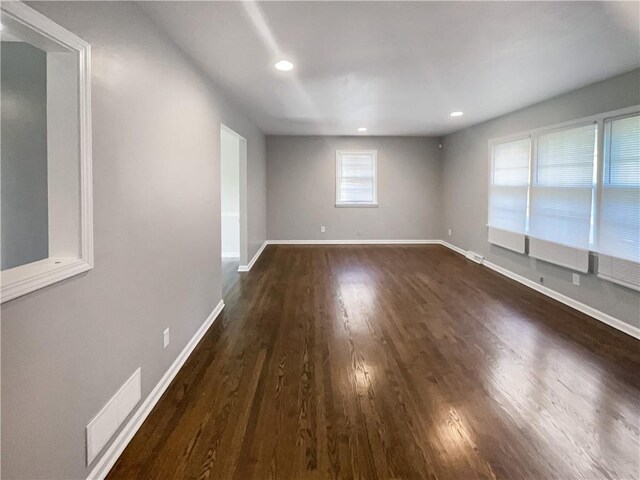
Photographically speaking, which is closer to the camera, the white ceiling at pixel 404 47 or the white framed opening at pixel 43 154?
the white framed opening at pixel 43 154

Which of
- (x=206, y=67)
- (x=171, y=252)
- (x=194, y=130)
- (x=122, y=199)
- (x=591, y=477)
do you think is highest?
(x=206, y=67)

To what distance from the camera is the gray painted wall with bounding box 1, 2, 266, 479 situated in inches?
51.4

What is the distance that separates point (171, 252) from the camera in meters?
2.64

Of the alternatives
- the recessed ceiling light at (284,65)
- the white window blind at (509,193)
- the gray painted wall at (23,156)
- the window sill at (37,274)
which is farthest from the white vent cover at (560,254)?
the gray painted wall at (23,156)

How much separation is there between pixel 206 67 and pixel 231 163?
13.1ft

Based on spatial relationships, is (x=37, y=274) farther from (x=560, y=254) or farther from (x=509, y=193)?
(x=509, y=193)

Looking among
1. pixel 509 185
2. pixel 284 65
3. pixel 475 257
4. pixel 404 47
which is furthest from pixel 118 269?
pixel 475 257

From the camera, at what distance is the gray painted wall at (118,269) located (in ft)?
4.28

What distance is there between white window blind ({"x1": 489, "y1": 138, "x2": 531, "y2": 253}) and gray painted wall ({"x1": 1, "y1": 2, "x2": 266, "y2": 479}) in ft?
14.0

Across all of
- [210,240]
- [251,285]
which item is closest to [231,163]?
[251,285]

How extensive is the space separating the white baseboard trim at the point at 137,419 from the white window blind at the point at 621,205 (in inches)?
152

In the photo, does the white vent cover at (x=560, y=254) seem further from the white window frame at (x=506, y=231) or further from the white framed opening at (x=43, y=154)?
the white framed opening at (x=43, y=154)

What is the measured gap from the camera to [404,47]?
2840mm

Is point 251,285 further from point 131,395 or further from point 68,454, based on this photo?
point 68,454
